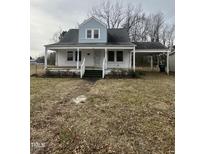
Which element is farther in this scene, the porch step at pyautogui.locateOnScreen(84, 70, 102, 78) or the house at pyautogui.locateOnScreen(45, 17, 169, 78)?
the house at pyautogui.locateOnScreen(45, 17, 169, 78)

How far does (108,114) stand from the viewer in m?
4.21

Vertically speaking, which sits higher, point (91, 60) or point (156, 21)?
point (156, 21)

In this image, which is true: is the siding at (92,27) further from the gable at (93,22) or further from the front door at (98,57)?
the front door at (98,57)

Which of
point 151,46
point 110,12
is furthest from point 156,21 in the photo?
point 110,12

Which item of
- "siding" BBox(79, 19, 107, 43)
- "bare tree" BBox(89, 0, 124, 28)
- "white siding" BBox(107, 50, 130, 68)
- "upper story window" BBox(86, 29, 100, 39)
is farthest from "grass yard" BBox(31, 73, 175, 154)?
"bare tree" BBox(89, 0, 124, 28)

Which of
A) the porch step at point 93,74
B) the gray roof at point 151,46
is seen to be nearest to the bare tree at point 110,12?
the gray roof at point 151,46

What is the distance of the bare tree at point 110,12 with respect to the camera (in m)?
14.3

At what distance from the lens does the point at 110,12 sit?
50.2ft

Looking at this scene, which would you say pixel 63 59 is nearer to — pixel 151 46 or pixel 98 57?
pixel 98 57

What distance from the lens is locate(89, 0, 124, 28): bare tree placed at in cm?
1430

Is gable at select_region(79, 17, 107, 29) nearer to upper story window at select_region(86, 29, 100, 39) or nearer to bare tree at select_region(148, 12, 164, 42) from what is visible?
upper story window at select_region(86, 29, 100, 39)
